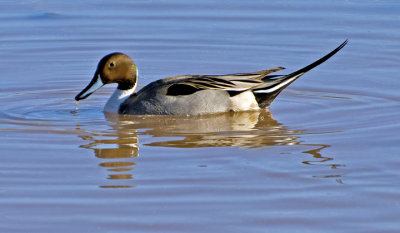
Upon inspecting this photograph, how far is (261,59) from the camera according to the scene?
40.4 ft

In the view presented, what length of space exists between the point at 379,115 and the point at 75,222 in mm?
4518

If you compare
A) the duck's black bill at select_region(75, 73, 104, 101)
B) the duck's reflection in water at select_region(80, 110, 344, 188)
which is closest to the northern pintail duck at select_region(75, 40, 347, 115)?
the duck's black bill at select_region(75, 73, 104, 101)

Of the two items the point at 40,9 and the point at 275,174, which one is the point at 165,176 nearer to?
the point at 275,174

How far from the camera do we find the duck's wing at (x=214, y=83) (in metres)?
10.1

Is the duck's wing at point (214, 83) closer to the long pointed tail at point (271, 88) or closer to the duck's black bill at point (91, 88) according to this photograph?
the long pointed tail at point (271, 88)

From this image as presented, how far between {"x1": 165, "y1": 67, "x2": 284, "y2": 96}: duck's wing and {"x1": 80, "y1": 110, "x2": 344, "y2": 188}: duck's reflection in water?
0.31 meters

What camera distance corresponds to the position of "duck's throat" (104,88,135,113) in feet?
33.5

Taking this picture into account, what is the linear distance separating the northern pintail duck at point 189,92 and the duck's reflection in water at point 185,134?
0.36 ft

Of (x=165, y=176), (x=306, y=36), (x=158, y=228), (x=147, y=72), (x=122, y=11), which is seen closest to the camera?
(x=158, y=228)

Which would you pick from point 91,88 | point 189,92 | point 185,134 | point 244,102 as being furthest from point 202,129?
point 91,88

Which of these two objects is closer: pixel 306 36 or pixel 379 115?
pixel 379 115

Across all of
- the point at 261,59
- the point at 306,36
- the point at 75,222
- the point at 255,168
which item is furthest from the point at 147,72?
the point at 75,222

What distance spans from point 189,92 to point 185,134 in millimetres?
1162

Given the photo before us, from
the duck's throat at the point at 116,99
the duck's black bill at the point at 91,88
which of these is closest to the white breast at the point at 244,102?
the duck's throat at the point at 116,99
